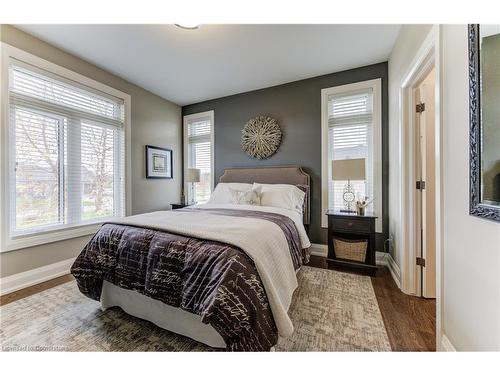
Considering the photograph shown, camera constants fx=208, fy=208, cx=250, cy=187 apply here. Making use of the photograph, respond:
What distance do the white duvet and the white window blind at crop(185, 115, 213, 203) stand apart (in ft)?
7.81

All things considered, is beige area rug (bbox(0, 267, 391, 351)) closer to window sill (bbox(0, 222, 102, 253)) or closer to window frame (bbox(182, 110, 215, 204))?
window sill (bbox(0, 222, 102, 253))

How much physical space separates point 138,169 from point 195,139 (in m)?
1.31

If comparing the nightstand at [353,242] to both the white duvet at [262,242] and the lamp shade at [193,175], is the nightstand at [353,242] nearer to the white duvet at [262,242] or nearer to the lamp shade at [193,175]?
the white duvet at [262,242]

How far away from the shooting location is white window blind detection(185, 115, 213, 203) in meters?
4.23

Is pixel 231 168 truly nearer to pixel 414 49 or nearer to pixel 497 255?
pixel 414 49

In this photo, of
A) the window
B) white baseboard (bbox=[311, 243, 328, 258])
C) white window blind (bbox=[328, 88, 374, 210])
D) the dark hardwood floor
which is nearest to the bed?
the dark hardwood floor

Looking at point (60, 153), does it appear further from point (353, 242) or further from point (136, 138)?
point (353, 242)

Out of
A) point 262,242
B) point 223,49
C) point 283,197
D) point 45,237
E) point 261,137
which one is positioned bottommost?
point 45,237

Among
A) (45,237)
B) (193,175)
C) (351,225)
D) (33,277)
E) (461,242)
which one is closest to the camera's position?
(461,242)

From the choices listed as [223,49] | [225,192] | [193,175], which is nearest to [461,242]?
Result: [225,192]

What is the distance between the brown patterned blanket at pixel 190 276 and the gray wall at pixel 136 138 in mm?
1166

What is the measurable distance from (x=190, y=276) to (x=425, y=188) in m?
2.21

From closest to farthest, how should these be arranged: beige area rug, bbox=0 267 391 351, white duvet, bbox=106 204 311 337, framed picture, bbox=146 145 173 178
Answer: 1. white duvet, bbox=106 204 311 337
2. beige area rug, bbox=0 267 391 351
3. framed picture, bbox=146 145 173 178

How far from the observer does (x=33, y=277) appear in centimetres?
233
